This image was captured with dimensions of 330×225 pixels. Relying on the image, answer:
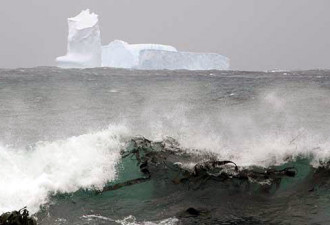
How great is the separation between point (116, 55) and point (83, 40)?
11.6 m

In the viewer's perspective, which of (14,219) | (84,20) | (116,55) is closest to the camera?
(14,219)

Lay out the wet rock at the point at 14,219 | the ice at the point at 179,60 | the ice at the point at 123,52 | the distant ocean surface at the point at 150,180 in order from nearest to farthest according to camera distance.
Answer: the wet rock at the point at 14,219, the distant ocean surface at the point at 150,180, the ice at the point at 179,60, the ice at the point at 123,52

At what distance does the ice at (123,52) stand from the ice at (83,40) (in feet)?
18.7

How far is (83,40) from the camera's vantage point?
67.6 m

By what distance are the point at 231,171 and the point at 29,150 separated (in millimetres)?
6555

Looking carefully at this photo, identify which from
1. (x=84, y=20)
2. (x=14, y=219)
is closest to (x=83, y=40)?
(x=84, y=20)

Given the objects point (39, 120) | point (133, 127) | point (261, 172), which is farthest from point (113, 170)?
point (39, 120)

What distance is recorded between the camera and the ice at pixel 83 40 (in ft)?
217

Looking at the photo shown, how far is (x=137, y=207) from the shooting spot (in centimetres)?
1031

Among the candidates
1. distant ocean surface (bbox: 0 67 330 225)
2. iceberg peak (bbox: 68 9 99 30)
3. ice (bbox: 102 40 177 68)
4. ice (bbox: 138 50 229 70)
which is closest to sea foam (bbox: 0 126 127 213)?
distant ocean surface (bbox: 0 67 330 225)

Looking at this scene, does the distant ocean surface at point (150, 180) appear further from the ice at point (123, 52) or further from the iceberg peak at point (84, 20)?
the ice at point (123, 52)

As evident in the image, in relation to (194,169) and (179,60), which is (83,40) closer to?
(179,60)

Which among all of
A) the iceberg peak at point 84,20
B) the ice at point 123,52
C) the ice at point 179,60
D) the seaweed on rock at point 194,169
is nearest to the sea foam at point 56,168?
the seaweed on rock at point 194,169

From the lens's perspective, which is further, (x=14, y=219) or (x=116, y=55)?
(x=116, y=55)
